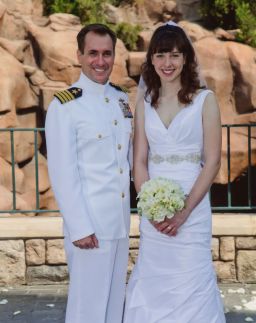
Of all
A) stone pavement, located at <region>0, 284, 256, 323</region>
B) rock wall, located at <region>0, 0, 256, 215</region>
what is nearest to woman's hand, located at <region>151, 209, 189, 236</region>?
stone pavement, located at <region>0, 284, 256, 323</region>

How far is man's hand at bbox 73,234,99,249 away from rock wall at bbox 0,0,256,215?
6.97m

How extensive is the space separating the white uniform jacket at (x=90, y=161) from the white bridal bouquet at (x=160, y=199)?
21cm

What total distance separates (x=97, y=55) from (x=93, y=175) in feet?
1.88

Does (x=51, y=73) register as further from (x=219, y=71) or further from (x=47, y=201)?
(x=219, y=71)

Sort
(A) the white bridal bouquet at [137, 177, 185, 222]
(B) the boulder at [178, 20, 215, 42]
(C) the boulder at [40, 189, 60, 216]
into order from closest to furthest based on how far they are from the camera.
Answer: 1. (A) the white bridal bouquet at [137, 177, 185, 222]
2. (C) the boulder at [40, 189, 60, 216]
3. (B) the boulder at [178, 20, 215, 42]

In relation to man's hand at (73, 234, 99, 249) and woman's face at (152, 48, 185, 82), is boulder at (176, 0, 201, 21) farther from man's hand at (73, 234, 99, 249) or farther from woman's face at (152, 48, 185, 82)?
man's hand at (73, 234, 99, 249)

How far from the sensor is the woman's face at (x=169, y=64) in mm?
2785

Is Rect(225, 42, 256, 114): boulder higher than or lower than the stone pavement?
higher

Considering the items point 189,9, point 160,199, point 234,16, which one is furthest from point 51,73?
point 160,199

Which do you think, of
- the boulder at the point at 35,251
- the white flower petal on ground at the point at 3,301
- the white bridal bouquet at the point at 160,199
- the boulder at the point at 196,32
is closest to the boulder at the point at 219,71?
the boulder at the point at 196,32

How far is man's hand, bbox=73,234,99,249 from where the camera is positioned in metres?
2.75

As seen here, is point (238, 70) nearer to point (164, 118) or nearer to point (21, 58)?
point (21, 58)

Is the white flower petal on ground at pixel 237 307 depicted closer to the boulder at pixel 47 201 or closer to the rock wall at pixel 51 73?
the rock wall at pixel 51 73

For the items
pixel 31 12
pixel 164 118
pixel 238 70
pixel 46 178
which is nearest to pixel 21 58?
pixel 31 12
